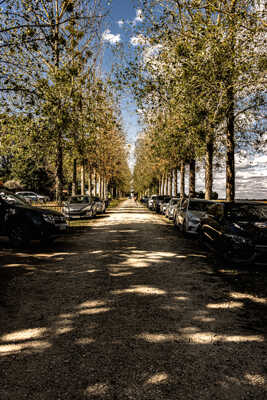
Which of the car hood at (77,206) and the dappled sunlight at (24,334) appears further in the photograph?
the car hood at (77,206)

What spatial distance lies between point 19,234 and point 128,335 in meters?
6.34

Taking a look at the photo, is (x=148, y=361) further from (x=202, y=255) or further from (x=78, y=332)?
(x=202, y=255)

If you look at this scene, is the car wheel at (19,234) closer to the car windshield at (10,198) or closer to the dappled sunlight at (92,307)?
the car windshield at (10,198)

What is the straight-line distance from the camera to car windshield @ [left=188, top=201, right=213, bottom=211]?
13.0 metres

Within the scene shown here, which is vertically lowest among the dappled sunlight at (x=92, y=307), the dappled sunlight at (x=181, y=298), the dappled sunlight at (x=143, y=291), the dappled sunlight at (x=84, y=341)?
the dappled sunlight at (x=181, y=298)

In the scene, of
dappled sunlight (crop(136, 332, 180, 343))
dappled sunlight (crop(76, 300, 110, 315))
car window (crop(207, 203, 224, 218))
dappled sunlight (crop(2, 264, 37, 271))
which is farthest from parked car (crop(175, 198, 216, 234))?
dappled sunlight (crop(136, 332, 180, 343))

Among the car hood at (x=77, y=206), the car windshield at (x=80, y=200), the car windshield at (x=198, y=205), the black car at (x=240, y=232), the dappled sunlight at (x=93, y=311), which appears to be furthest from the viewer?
the car windshield at (x=80, y=200)

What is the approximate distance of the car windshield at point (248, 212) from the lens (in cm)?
724

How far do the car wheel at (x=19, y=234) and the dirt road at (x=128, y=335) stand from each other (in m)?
2.04

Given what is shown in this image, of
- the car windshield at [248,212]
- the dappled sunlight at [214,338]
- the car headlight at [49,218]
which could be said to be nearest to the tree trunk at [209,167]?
the car windshield at [248,212]

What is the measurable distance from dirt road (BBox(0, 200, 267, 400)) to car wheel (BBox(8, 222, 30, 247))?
80.4 inches

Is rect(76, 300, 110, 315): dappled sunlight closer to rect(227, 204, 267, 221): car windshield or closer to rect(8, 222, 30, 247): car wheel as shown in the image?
rect(227, 204, 267, 221): car windshield

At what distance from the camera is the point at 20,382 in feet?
8.46

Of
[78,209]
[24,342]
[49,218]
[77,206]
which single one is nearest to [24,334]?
[24,342]
